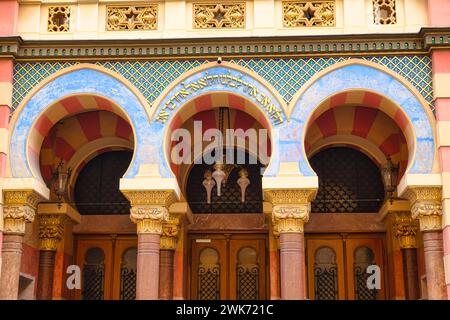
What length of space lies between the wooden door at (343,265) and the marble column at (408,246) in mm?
847

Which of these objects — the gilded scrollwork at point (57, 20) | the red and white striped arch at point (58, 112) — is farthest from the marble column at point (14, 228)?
the gilded scrollwork at point (57, 20)

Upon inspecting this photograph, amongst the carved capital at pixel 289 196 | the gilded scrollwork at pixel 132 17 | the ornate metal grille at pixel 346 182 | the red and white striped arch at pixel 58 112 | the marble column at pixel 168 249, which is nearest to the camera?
the carved capital at pixel 289 196

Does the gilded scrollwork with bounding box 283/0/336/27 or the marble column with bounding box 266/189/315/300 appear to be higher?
the gilded scrollwork with bounding box 283/0/336/27

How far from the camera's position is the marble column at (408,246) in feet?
41.1

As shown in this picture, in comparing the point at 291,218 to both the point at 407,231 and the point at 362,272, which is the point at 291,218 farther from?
the point at 362,272

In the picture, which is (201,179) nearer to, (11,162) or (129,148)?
(129,148)

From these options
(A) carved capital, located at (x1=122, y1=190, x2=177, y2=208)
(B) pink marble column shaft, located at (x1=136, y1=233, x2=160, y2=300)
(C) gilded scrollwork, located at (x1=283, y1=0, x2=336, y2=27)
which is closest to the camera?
(B) pink marble column shaft, located at (x1=136, y1=233, x2=160, y2=300)

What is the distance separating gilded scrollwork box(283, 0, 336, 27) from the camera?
11594 mm

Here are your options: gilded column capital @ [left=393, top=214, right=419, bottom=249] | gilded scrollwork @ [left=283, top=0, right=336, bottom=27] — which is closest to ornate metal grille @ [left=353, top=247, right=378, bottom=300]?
gilded column capital @ [left=393, top=214, right=419, bottom=249]

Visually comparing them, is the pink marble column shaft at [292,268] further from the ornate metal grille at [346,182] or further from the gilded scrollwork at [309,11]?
the gilded scrollwork at [309,11]

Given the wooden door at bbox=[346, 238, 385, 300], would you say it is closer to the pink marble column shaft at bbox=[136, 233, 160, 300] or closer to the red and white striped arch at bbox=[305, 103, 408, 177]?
the red and white striped arch at bbox=[305, 103, 408, 177]

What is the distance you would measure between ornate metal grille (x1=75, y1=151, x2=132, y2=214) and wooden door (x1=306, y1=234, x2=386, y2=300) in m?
3.90

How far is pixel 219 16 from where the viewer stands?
11781 millimetres
